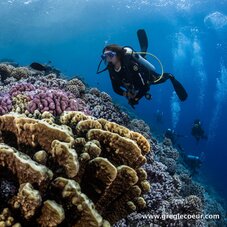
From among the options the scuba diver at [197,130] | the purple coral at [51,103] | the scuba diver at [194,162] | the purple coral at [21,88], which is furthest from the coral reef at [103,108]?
the scuba diver at [194,162]

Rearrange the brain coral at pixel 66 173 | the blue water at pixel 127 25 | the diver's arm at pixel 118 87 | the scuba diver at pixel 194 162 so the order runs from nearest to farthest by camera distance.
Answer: the brain coral at pixel 66 173 < the diver's arm at pixel 118 87 < the scuba diver at pixel 194 162 < the blue water at pixel 127 25

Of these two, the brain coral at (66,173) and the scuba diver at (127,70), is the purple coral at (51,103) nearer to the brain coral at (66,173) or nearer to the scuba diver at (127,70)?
the scuba diver at (127,70)

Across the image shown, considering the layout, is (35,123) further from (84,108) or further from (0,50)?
(0,50)

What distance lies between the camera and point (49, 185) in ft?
8.50

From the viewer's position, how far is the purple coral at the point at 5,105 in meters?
5.52

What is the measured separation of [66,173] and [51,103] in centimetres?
331

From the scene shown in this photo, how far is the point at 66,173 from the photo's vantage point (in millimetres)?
2609

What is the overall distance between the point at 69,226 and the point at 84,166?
568 millimetres

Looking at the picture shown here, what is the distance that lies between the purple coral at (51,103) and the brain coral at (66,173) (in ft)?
7.55

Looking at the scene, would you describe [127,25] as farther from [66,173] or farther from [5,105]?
[66,173]

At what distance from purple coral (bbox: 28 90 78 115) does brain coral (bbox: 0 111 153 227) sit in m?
2.30

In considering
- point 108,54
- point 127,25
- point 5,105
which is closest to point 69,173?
point 5,105

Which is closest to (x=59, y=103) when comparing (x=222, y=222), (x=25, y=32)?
(x=222, y=222)

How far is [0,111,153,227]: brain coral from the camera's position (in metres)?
2.37
